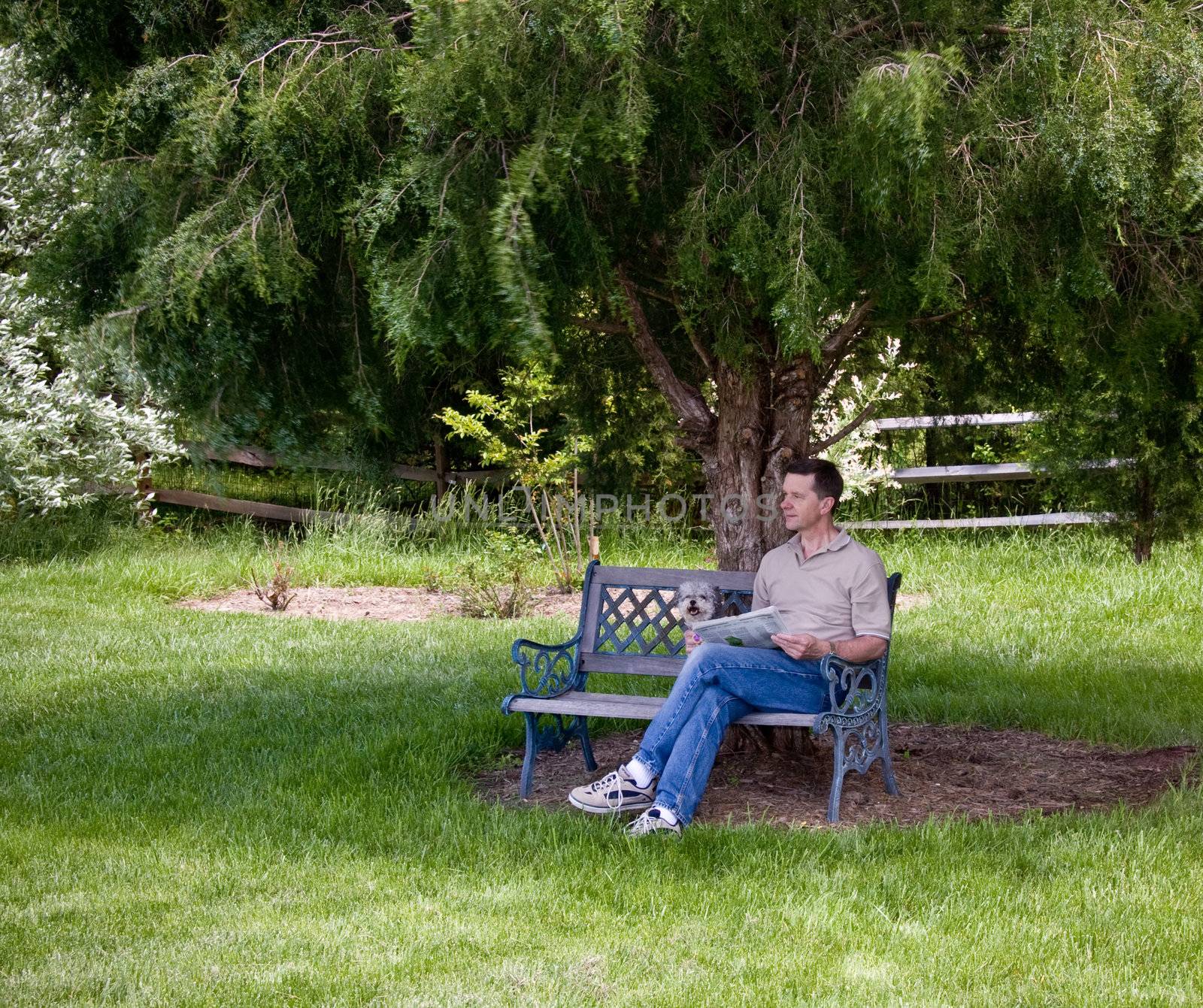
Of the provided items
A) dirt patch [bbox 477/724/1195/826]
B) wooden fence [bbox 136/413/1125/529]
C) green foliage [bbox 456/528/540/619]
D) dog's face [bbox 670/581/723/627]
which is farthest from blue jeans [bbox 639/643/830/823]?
wooden fence [bbox 136/413/1125/529]

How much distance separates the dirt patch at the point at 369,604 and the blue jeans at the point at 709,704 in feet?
16.6

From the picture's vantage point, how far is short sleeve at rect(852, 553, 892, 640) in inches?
197

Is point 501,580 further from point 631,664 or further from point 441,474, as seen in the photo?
point 631,664

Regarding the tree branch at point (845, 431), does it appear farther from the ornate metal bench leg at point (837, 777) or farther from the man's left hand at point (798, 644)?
the ornate metal bench leg at point (837, 777)

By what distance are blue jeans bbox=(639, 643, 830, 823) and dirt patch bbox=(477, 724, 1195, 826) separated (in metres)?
0.34

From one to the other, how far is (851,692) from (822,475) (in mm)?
836

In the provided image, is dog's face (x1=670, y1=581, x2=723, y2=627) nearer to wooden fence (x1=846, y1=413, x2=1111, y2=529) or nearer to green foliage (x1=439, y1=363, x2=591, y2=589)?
green foliage (x1=439, y1=363, x2=591, y2=589)

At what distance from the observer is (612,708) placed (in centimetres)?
518

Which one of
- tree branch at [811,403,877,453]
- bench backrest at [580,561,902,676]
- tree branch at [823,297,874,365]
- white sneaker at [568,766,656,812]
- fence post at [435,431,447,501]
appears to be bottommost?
white sneaker at [568,766,656,812]

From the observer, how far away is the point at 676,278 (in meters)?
4.61

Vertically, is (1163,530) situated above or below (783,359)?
below

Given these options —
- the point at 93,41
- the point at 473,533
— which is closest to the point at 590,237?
the point at 93,41

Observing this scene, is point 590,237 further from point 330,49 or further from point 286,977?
point 286,977

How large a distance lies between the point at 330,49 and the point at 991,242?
2.31 metres
